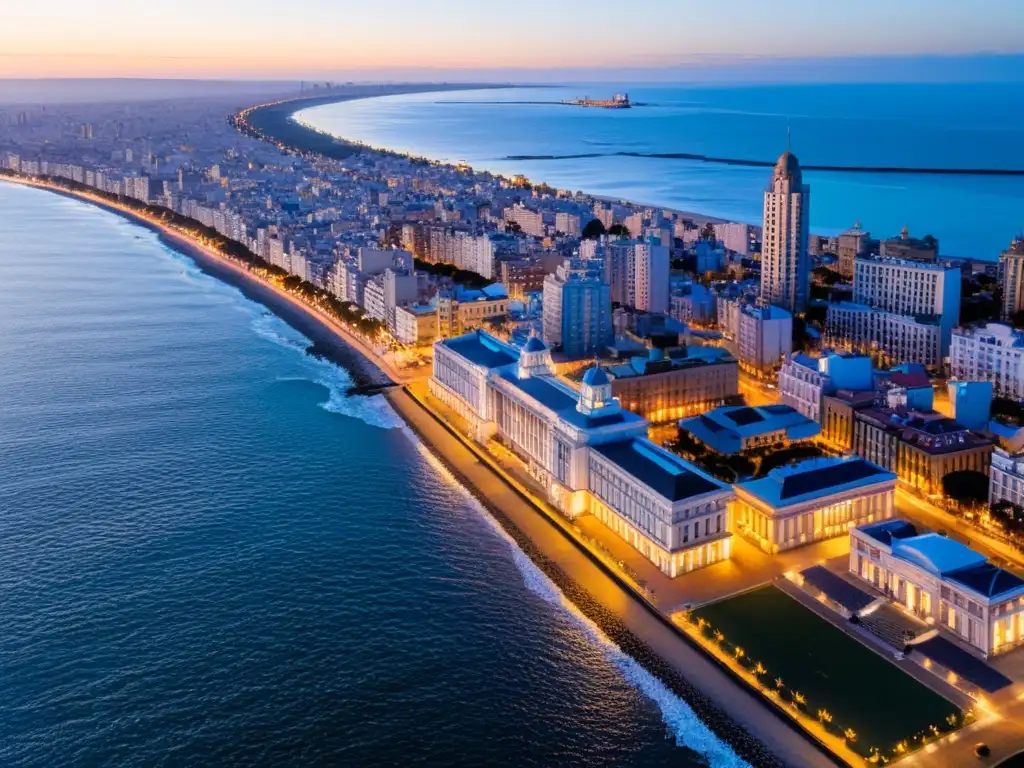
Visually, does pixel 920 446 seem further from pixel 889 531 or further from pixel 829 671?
pixel 829 671

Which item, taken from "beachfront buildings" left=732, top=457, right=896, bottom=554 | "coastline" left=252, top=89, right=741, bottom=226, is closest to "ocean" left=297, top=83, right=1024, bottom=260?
"coastline" left=252, top=89, right=741, bottom=226

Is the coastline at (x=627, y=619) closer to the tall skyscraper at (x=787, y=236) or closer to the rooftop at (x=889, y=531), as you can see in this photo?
the rooftop at (x=889, y=531)

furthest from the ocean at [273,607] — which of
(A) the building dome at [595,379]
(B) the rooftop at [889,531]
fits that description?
(B) the rooftop at [889,531]

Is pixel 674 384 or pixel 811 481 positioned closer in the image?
pixel 811 481

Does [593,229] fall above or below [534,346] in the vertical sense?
above

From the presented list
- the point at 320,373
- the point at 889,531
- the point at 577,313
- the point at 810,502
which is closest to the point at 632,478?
the point at 810,502

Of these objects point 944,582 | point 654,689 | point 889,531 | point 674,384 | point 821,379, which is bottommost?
point 654,689
